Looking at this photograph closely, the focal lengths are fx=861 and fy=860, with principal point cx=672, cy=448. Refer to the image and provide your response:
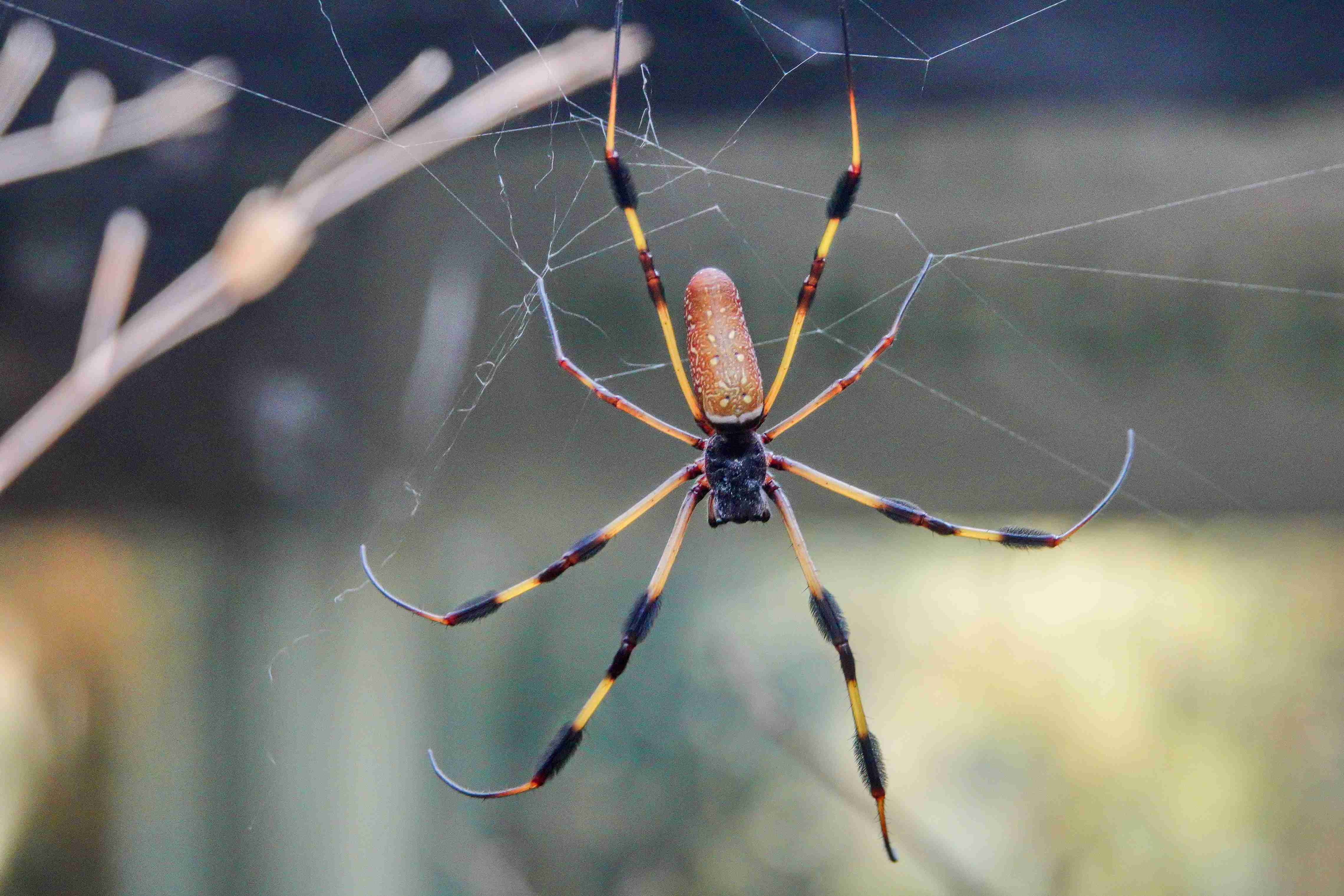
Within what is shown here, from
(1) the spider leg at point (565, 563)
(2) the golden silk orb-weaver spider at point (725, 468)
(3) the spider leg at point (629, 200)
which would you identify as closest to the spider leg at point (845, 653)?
(2) the golden silk orb-weaver spider at point (725, 468)

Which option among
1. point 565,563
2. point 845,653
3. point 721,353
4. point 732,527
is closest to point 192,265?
point 732,527

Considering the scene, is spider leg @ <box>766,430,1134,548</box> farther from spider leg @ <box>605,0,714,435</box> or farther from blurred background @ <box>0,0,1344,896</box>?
blurred background @ <box>0,0,1344,896</box>

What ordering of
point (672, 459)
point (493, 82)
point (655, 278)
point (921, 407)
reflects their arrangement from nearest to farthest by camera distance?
1. point (655, 278)
2. point (493, 82)
3. point (921, 407)
4. point (672, 459)

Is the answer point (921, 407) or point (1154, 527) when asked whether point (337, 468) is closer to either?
point (921, 407)

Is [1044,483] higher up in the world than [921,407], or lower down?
lower down

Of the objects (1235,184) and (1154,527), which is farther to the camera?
(1154,527)

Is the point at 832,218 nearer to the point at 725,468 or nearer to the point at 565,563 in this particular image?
the point at 725,468

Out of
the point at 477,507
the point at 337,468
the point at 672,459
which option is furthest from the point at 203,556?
the point at 672,459
